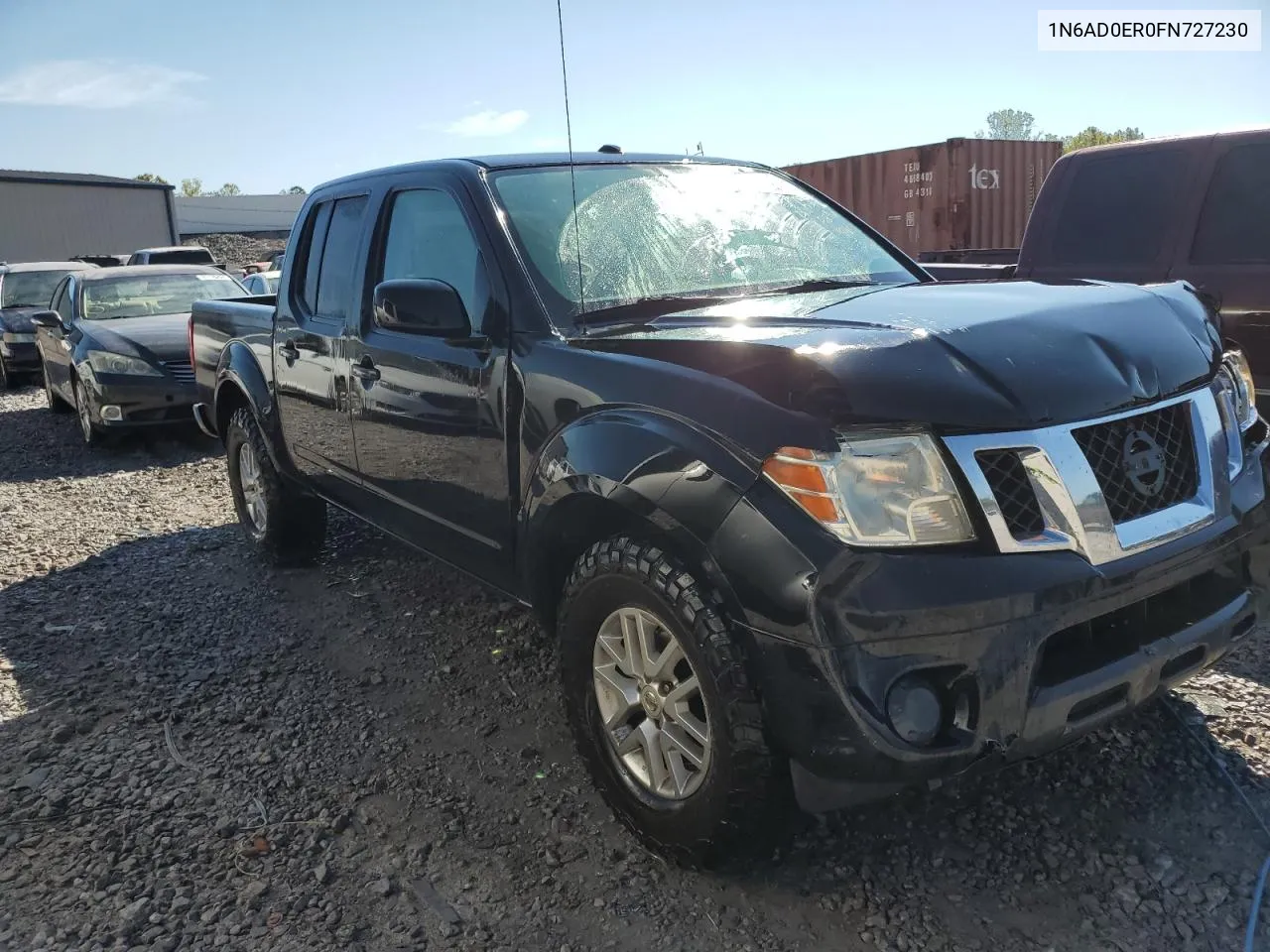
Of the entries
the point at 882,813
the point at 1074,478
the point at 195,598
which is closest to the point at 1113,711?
the point at 1074,478

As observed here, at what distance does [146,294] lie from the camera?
32.3ft

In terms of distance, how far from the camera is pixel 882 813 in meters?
2.84

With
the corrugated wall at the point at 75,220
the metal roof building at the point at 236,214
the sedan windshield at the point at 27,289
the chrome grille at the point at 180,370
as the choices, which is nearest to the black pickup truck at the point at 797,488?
the chrome grille at the point at 180,370

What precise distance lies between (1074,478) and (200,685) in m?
3.29

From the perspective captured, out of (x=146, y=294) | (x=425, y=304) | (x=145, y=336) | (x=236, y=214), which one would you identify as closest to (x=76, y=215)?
→ (x=146, y=294)

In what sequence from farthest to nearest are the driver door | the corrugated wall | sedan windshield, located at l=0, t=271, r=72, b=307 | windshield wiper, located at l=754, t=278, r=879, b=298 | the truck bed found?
the corrugated wall → sedan windshield, located at l=0, t=271, r=72, b=307 → the driver door → the truck bed → windshield wiper, located at l=754, t=278, r=879, b=298

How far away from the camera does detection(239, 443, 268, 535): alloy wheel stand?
5.27 meters

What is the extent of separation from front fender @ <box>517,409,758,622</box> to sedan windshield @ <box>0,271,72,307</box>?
13947 millimetres

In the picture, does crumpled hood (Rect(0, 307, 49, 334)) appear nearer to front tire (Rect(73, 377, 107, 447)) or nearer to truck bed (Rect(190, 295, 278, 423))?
front tire (Rect(73, 377, 107, 447))

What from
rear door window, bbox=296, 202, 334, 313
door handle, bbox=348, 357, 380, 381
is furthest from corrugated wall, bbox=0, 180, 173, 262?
door handle, bbox=348, 357, 380, 381

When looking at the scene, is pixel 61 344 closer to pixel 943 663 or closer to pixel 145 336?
pixel 145 336

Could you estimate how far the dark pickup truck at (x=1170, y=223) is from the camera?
4.54 m

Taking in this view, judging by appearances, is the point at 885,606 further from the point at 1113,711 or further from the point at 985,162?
the point at 985,162

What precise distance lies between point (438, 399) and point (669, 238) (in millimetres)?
946
